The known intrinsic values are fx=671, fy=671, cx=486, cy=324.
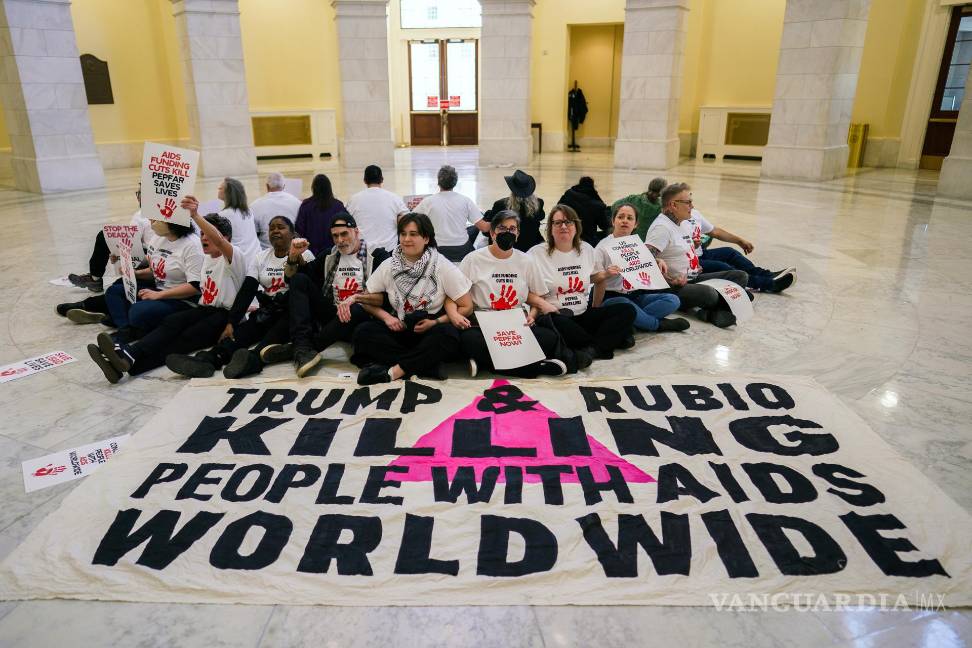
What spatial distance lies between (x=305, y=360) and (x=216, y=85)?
1375cm

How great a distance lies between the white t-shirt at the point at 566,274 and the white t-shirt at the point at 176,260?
2.75 meters

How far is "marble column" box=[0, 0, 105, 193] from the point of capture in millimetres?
13109

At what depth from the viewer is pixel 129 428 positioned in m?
4.27

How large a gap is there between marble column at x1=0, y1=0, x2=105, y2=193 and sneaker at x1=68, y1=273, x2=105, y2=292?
8.41 metres

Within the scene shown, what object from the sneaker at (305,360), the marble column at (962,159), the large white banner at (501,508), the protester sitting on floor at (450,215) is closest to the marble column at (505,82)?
the marble column at (962,159)

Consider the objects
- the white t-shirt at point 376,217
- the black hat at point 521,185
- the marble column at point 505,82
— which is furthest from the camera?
the marble column at point 505,82

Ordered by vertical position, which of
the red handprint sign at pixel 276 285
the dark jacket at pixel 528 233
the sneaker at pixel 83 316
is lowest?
the sneaker at pixel 83 316

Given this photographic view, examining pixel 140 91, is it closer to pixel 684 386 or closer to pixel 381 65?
pixel 381 65

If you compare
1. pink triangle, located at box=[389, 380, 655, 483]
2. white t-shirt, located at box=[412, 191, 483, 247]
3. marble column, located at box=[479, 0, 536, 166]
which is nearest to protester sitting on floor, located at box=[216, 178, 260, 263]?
white t-shirt, located at box=[412, 191, 483, 247]

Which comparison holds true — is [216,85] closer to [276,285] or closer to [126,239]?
[126,239]

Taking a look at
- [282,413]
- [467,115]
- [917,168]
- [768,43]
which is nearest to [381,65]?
[467,115]

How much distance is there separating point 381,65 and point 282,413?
15014mm

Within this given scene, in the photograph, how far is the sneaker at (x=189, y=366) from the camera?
194 inches

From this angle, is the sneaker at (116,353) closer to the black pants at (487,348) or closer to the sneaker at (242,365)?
the sneaker at (242,365)
